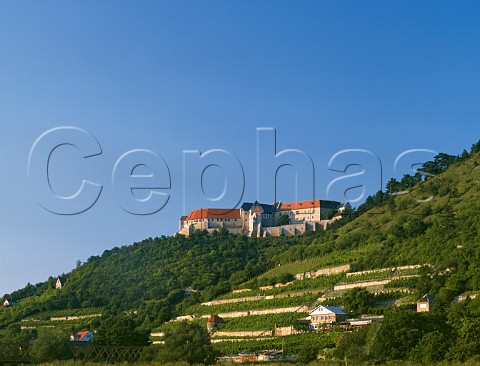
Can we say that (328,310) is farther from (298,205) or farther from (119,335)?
(298,205)

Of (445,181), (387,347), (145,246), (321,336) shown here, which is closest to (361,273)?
(321,336)

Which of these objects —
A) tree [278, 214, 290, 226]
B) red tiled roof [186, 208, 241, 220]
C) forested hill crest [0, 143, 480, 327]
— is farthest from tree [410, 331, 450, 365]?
red tiled roof [186, 208, 241, 220]

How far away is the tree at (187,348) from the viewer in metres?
44.0

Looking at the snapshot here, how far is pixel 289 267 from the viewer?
95.4 metres

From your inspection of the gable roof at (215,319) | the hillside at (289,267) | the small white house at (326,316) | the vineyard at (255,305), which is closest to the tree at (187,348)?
the hillside at (289,267)

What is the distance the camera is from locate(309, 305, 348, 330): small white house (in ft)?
212

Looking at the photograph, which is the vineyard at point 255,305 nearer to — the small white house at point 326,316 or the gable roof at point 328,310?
the gable roof at point 328,310

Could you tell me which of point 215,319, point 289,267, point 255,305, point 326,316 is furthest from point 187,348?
point 289,267

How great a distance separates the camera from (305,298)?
75.5m

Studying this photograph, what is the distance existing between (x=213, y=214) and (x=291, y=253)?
41.9 meters

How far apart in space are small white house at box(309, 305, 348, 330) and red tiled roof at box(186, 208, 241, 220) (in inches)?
2923

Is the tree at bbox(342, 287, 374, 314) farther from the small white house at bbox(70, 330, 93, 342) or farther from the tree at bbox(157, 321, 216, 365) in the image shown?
the small white house at bbox(70, 330, 93, 342)

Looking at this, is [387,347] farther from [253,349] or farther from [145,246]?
[145,246]

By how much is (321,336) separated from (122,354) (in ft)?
50.9
